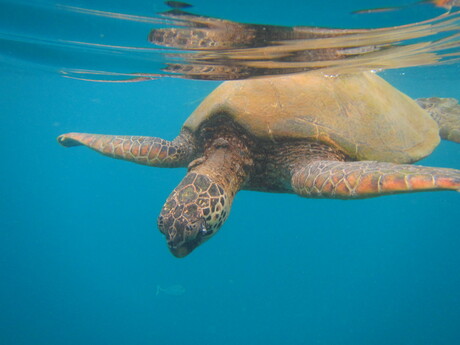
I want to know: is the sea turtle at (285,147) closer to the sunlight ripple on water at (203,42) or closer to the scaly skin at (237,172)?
the scaly skin at (237,172)

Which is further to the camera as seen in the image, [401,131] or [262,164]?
[401,131]

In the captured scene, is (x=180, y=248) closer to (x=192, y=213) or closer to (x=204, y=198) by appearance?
(x=192, y=213)

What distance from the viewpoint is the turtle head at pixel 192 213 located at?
3.54 metres

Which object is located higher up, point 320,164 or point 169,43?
point 169,43

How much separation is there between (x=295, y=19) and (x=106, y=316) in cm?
2872

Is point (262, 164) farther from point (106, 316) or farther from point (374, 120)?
point (106, 316)

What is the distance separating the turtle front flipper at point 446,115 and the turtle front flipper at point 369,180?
4562mm

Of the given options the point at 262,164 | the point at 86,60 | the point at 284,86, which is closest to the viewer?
the point at 262,164

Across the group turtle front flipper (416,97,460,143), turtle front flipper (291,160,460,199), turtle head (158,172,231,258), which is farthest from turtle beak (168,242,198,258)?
turtle front flipper (416,97,460,143)

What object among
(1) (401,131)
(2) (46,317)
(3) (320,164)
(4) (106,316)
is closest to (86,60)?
(3) (320,164)

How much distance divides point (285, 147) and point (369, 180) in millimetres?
1756

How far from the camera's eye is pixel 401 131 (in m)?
5.40

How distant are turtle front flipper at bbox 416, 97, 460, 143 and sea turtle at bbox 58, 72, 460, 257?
1.09 metres

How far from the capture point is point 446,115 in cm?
748
